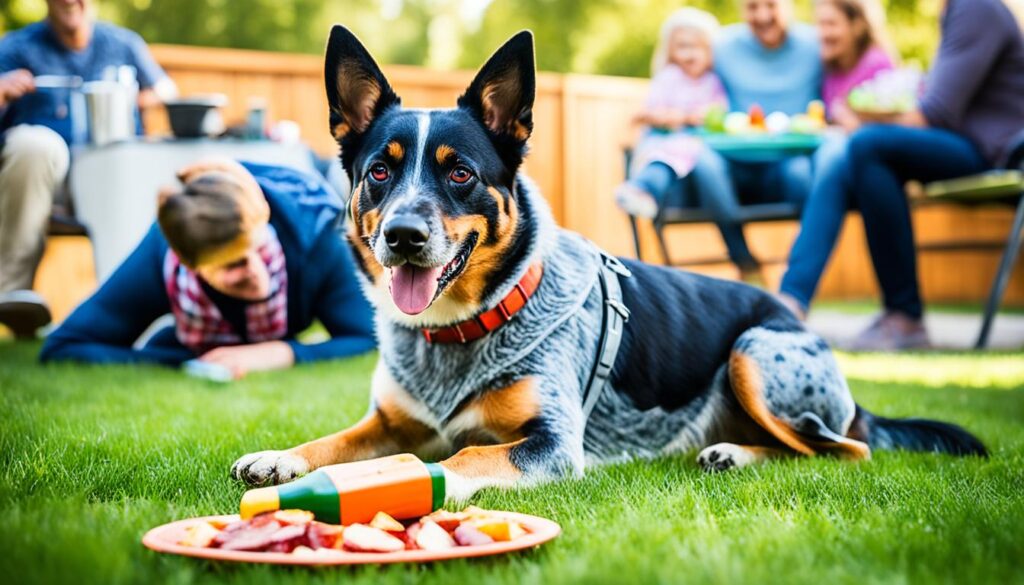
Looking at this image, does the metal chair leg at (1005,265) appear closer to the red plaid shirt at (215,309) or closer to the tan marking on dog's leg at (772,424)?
the tan marking on dog's leg at (772,424)

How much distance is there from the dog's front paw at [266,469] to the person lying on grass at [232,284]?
1.73 metres

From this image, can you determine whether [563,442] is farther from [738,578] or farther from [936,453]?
[936,453]

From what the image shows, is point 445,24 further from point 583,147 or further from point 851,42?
point 851,42

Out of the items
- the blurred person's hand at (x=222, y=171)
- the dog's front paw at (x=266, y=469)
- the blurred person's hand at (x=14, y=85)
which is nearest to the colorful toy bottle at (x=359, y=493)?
Result: the dog's front paw at (x=266, y=469)

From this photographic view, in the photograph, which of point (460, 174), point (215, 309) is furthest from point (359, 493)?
→ point (215, 309)

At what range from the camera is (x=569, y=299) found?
2922mm

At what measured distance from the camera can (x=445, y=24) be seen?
20.9m

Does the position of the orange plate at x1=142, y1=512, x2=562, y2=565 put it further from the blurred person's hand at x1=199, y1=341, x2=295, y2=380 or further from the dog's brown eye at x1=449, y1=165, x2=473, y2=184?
the blurred person's hand at x1=199, y1=341, x2=295, y2=380

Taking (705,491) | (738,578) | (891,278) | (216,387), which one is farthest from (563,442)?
(891,278)

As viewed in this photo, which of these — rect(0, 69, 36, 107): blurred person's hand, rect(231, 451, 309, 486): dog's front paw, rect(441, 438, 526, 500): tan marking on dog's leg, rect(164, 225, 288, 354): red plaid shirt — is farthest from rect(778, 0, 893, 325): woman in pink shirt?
rect(0, 69, 36, 107): blurred person's hand

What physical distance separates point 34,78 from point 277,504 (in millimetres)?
5391

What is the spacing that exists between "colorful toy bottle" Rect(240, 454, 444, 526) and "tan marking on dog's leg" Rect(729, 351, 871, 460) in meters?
1.34

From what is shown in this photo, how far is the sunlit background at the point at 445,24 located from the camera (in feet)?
51.3

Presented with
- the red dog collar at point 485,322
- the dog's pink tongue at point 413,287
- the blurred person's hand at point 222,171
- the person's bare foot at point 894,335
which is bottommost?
the person's bare foot at point 894,335
